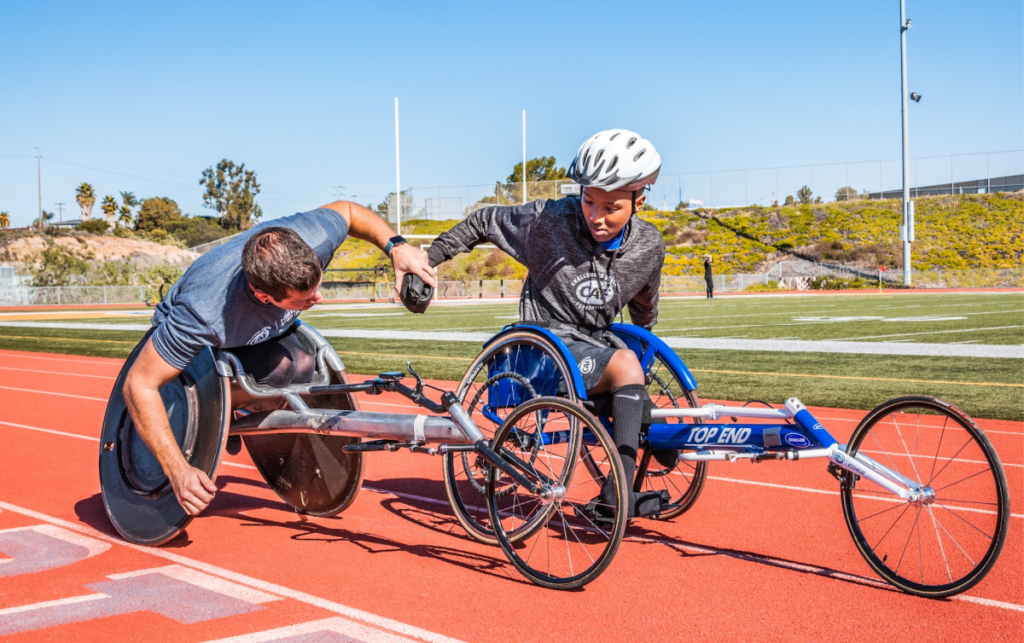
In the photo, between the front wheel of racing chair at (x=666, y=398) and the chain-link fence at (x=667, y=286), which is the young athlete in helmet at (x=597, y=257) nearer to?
the front wheel of racing chair at (x=666, y=398)

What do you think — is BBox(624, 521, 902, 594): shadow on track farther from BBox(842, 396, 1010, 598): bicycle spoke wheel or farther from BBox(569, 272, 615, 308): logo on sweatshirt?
BBox(569, 272, 615, 308): logo on sweatshirt

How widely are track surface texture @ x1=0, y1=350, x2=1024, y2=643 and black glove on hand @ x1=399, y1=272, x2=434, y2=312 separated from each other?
115 centimetres

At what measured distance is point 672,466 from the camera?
14.2 feet

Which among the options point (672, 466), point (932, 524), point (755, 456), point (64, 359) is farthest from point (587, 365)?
point (64, 359)

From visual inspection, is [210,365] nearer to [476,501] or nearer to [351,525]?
[351,525]

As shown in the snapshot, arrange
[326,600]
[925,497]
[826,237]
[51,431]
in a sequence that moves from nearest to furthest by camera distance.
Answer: [925,497] < [326,600] < [51,431] < [826,237]

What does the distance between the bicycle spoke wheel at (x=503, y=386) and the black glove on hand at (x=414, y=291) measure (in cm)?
38

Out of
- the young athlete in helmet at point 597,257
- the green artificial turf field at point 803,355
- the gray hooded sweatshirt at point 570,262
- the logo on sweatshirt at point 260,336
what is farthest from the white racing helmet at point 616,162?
the green artificial turf field at point 803,355

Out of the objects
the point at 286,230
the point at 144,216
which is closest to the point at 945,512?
the point at 286,230

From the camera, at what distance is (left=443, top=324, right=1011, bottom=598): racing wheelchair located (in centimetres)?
362

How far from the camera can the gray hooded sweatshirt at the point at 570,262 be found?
4414 mm

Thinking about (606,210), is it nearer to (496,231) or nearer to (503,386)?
(496,231)

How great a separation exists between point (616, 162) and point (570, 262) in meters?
0.53

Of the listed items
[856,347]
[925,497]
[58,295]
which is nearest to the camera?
[925,497]
